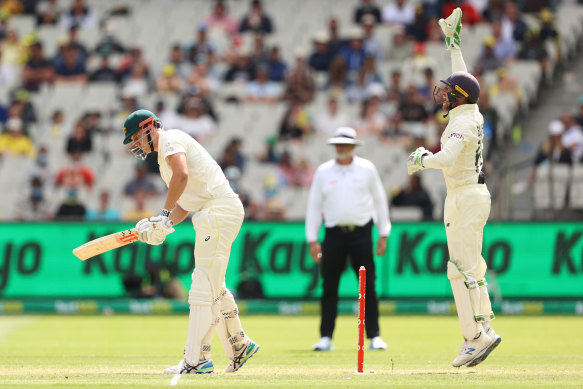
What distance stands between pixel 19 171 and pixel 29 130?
1289 mm

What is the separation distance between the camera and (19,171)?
22.2m

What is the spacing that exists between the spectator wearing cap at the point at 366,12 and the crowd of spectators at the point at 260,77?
0.04m

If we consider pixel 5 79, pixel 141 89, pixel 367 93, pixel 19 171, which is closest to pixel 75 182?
pixel 19 171

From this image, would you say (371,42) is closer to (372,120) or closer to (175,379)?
(372,120)

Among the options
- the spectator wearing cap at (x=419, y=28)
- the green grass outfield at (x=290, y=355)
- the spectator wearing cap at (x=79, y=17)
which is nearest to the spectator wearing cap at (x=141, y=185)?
the green grass outfield at (x=290, y=355)

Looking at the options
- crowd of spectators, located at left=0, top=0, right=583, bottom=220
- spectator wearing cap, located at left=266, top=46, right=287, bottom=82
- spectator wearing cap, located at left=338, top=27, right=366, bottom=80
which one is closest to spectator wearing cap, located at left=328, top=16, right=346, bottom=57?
crowd of spectators, located at left=0, top=0, right=583, bottom=220

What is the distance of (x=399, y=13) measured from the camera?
24.9 metres

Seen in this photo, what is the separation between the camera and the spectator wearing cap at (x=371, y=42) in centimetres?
2388

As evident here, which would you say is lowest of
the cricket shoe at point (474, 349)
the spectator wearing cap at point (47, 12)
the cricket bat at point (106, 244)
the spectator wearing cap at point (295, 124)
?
the cricket shoe at point (474, 349)

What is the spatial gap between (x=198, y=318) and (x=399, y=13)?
55.3 feet

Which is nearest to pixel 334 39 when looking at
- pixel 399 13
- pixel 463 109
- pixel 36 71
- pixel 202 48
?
pixel 399 13

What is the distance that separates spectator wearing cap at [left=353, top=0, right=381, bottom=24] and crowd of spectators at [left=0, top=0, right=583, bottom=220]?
0.12 ft

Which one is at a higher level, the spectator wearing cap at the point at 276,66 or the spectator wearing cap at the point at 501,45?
the spectator wearing cap at the point at 501,45

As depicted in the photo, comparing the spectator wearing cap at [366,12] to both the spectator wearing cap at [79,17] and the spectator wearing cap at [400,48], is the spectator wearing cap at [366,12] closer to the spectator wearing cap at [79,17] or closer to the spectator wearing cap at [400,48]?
the spectator wearing cap at [400,48]
